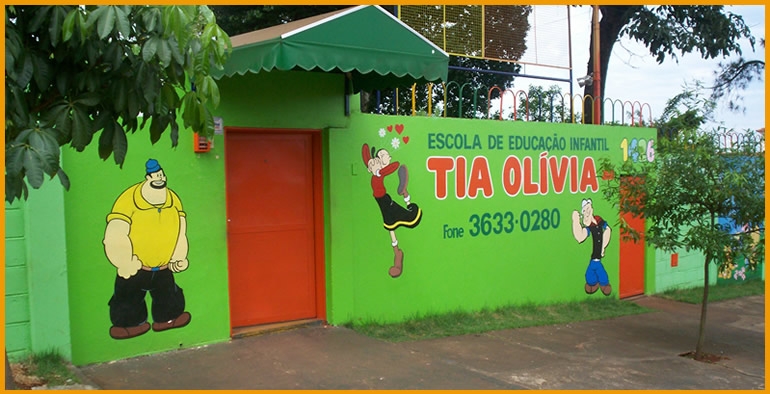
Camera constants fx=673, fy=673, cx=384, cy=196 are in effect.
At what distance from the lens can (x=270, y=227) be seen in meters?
6.82

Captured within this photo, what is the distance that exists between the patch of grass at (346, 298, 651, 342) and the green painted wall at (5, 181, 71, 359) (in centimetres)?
292

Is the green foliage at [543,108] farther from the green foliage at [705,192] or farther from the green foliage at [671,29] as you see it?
the green foliage at [671,29]

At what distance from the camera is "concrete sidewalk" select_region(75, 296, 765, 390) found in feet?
17.9

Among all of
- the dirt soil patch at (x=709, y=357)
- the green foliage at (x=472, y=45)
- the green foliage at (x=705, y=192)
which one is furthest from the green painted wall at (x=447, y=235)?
the dirt soil patch at (x=709, y=357)

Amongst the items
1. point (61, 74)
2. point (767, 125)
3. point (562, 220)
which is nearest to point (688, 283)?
point (562, 220)

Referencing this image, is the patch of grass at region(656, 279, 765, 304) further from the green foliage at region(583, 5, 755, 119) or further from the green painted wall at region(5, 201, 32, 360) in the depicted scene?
the green painted wall at region(5, 201, 32, 360)

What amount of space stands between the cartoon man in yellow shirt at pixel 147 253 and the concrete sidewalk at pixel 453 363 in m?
0.35

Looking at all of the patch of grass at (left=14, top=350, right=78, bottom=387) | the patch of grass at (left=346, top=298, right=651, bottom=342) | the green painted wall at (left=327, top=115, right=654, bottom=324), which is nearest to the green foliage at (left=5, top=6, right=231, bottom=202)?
the patch of grass at (left=14, top=350, right=78, bottom=387)

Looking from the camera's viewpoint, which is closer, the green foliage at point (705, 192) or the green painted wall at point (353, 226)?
the green painted wall at point (353, 226)

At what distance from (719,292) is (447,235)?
19.8 feet

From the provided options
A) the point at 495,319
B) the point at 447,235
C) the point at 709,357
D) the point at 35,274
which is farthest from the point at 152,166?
the point at 709,357

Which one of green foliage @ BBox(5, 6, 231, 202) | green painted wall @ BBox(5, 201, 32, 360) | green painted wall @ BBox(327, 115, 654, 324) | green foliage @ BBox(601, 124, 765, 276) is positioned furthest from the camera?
green painted wall @ BBox(327, 115, 654, 324)

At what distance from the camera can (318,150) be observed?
7.07 meters

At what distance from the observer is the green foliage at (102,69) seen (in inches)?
111
